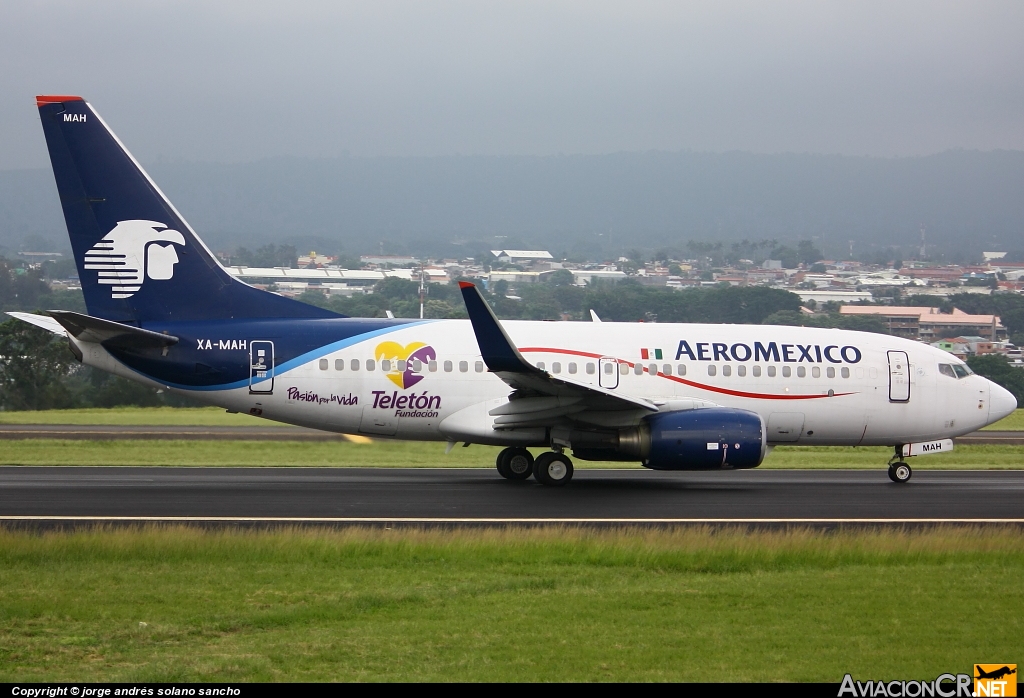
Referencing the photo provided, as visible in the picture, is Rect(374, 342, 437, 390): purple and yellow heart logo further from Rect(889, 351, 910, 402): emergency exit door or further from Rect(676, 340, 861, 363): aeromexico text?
Rect(889, 351, 910, 402): emergency exit door

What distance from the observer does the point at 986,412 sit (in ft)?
82.6

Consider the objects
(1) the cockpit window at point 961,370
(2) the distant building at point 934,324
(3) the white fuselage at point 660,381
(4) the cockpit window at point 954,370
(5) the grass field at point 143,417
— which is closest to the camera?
(3) the white fuselage at point 660,381

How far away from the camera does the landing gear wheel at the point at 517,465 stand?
23.0 meters

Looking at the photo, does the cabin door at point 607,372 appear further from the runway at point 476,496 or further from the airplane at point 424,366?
the runway at point 476,496

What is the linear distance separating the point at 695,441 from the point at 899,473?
19.0 ft

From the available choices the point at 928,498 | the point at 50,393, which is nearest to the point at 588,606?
the point at 928,498

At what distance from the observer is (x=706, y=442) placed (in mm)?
20969

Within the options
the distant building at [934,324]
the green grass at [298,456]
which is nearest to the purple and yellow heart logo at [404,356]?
the green grass at [298,456]

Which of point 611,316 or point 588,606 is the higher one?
point 611,316

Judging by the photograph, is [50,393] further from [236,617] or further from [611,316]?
[611,316]

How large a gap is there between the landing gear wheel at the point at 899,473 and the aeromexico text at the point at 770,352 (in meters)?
A: 2.42

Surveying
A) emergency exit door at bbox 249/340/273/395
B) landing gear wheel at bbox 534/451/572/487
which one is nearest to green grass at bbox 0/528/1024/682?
landing gear wheel at bbox 534/451/572/487

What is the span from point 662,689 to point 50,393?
149ft

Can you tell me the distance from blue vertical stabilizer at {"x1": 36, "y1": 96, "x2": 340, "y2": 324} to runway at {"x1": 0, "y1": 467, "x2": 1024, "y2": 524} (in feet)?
11.5
